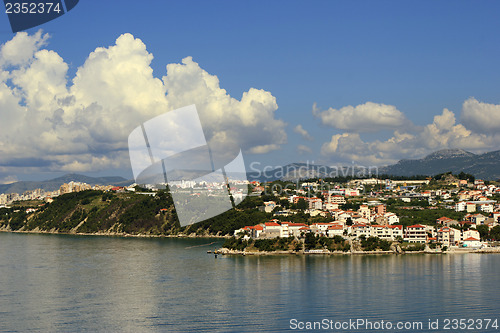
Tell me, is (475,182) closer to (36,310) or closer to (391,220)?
(391,220)

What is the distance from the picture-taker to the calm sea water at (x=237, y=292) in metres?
8.77

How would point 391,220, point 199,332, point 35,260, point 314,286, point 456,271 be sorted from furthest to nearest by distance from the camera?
point 391,220 < point 35,260 < point 456,271 < point 314,286 < point 199,332

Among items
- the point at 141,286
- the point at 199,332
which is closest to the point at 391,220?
the point at 141,286

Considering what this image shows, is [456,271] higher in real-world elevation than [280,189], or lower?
lower

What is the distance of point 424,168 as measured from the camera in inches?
3701

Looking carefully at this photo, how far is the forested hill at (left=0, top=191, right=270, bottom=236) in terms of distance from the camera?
27.4 meters

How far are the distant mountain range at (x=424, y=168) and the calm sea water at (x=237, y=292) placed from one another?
35.6 meters

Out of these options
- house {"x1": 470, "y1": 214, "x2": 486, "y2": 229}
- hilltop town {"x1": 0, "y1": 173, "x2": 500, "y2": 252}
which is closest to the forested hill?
hilltop town {"x1": 0, "y1": 173, "x2": 500, "y2": 252}

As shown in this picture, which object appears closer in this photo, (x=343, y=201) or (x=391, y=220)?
(x=391, y=220)

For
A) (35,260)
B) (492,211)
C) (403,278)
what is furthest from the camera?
(492,211)

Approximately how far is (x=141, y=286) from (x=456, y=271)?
24.7 feet

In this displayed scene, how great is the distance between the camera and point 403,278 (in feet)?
40.6

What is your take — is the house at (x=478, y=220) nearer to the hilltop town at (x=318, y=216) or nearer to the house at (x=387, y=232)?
the hilltop town at (x=318, y=216)

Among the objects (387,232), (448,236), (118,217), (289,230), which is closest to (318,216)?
(289,230)
